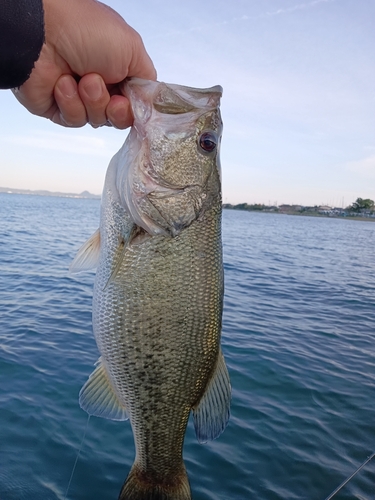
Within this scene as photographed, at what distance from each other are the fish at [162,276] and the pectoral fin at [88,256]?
13 cm

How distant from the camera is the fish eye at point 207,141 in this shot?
8.43ft

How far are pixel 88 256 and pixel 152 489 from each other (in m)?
1.45

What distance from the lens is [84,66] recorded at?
235cm

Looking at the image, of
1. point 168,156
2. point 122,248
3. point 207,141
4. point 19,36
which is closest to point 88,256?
point 122,248

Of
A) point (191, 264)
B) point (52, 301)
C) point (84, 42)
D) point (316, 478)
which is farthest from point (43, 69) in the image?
point (52, 301)

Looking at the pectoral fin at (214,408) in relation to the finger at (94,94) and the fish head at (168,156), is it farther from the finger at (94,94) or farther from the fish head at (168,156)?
the finger at (94,94)

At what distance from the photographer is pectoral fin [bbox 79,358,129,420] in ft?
8.50

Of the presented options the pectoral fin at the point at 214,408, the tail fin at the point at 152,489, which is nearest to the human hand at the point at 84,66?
the pectoral fin at the point at 214,408

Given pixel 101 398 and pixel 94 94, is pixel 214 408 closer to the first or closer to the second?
pixel 101 398

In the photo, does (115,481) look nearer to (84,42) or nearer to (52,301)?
(84,42)

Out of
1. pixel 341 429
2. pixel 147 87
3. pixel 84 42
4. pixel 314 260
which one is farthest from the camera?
pixel 314 260

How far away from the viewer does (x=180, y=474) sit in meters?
2.72

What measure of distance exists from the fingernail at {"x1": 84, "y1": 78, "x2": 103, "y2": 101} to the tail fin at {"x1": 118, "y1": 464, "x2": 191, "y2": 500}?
222cm

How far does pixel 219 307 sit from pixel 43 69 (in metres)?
1.62
